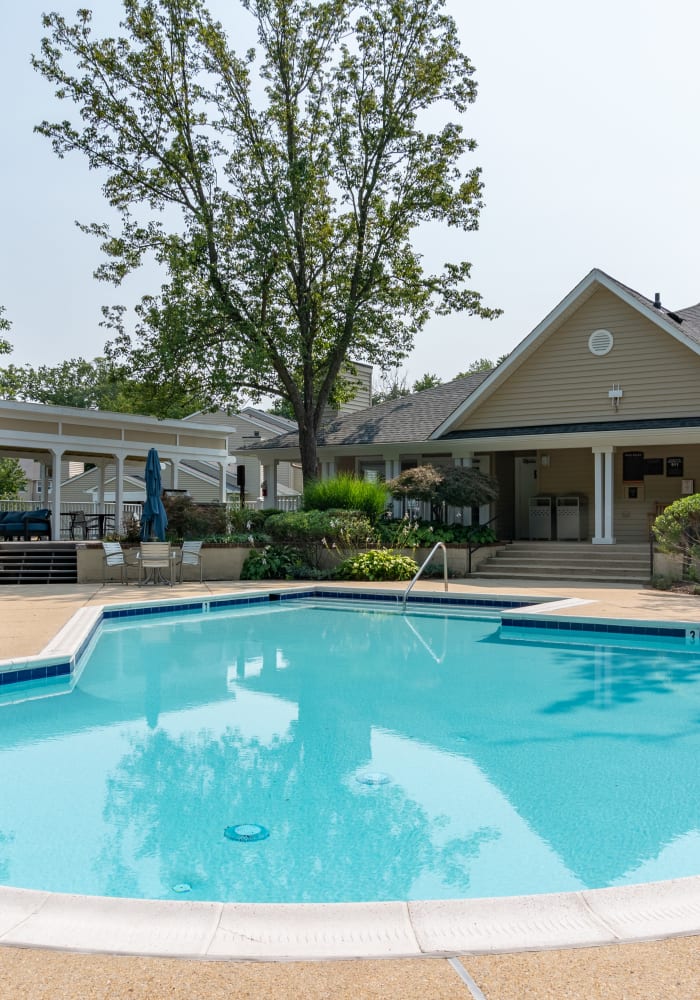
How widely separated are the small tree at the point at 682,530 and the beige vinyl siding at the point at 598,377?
370cm

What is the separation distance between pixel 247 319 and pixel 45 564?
8173mm

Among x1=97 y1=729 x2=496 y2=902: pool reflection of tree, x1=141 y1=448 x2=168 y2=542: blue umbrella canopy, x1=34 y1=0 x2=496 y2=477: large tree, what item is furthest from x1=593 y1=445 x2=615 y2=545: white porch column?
x1=97 y1=729 x2=496 y2=902: pool reflection of tree

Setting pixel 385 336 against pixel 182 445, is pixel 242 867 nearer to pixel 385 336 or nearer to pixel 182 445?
pixel 385 336

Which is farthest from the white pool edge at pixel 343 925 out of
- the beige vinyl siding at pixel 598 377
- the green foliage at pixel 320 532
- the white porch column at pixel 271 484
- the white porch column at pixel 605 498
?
the white porch column at pixel 271 484

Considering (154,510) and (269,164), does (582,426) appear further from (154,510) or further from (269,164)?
(269,164)

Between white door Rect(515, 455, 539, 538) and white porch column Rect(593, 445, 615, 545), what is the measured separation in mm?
3699

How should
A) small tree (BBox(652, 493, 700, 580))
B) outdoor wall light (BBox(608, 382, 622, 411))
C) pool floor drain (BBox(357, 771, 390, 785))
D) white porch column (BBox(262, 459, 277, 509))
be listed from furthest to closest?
1. white porch column (BBox(262, 459, 277, 509))
2. outdoor wall light (BBox(608, 382, 622, 411))
3. small tree (BBox(652, 493, 700, 580))
4. pool floor drain (BBox(357, 771, 390, 785))

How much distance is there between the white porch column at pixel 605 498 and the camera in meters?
18.4

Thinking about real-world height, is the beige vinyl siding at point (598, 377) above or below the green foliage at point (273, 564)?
above

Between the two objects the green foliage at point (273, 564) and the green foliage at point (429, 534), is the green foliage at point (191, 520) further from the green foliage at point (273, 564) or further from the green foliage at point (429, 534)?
the green foliage at point (429, 534)

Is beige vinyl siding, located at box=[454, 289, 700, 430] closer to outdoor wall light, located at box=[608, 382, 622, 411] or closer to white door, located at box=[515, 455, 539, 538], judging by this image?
outdoor wall light, located at box=[608, 382, 622, 411]

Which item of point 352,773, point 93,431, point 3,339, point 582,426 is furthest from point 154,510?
point 3,339

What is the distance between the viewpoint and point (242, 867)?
438 cm

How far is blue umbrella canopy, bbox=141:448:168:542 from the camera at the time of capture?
18375 mm
